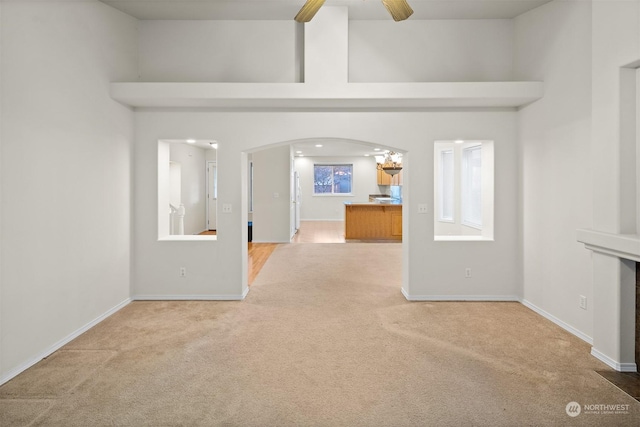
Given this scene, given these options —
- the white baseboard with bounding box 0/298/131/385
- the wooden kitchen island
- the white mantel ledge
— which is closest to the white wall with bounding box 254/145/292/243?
the wooden kitchen island

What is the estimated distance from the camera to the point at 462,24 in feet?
14.1

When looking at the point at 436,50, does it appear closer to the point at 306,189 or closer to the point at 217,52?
the point at 217,52

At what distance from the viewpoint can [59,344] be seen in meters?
3.07

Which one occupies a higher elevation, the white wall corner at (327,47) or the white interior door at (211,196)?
the white wall corner at (327,47)

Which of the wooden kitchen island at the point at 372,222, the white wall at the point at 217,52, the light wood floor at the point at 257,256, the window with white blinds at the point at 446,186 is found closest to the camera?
the white wall at the point at 217,52

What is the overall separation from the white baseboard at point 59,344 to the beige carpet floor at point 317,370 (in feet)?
0.19

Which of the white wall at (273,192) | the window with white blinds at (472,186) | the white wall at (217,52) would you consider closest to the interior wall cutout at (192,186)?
the white wall at (273,192)

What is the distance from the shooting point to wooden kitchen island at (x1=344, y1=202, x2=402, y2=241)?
360 inches

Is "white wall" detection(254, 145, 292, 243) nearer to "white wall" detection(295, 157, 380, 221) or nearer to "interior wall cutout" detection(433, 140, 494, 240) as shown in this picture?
"interior wall cutout" detection(433, 140, 494, 240)

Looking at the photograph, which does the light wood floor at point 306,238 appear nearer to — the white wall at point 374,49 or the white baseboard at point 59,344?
the white baseboard at point 59,344

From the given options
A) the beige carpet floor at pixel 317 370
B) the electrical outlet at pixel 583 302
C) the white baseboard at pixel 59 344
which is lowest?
the beige carpet floor at pixel 317 370

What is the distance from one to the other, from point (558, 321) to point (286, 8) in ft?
14.5

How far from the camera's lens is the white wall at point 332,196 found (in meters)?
13.9

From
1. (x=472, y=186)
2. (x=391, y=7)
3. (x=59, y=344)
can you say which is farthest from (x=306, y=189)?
(x=391, y=7)
